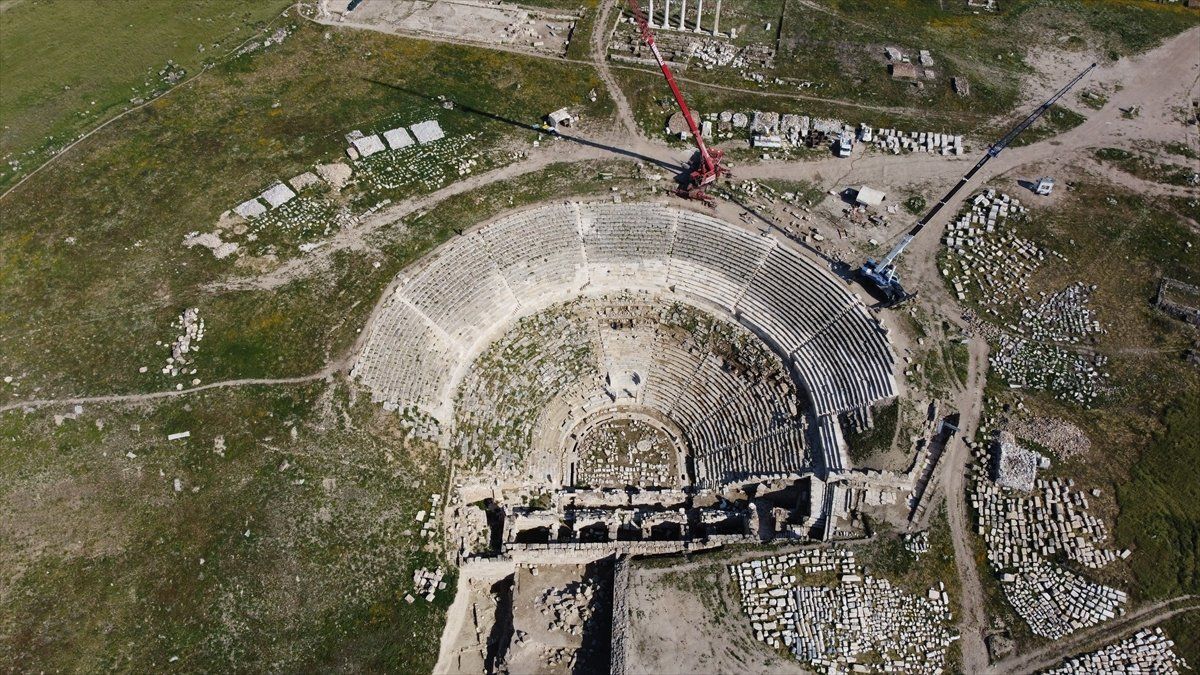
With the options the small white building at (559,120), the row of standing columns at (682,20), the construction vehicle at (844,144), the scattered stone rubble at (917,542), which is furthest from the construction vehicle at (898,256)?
the row of standing columns at (682,20)

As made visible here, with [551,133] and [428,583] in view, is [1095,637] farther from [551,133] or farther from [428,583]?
[551,133]

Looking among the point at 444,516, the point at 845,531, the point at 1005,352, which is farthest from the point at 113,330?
the point at 1005,352

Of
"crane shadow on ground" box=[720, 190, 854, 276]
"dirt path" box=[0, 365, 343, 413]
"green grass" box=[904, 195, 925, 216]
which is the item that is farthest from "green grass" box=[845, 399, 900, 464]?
"dirt path" box=[0, 365, 343, 413]

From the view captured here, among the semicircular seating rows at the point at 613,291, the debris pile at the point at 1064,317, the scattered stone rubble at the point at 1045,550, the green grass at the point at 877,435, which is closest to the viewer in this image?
the scattered stone rubble at the point at 1045,550

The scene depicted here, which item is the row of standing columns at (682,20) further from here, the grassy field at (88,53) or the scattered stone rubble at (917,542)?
the scattered stone rubble at (917,542)

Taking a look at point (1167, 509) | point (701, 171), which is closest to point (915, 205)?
point (701, 171)

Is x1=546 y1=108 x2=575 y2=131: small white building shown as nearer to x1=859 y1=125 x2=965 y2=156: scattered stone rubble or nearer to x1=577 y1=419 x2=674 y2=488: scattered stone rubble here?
x1=859 y1=125 x2=965 y2=156: scattered stone rubble

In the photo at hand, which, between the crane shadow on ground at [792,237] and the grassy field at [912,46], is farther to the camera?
the grassy field at [912,46]
